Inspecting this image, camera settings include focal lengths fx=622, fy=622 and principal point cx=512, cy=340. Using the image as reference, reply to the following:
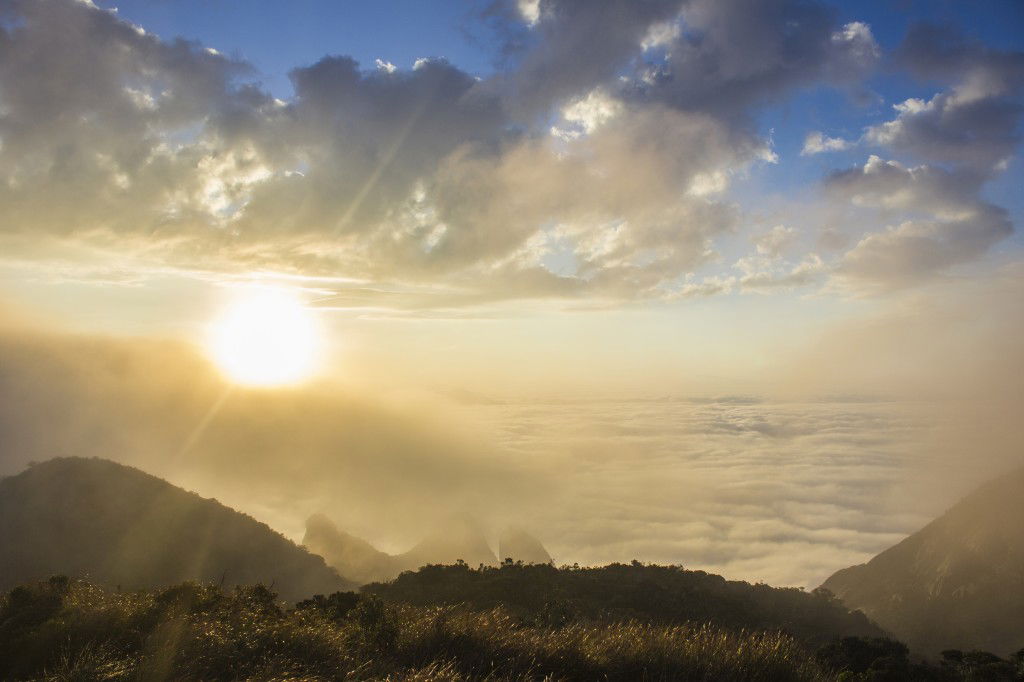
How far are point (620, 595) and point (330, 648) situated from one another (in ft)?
72.8

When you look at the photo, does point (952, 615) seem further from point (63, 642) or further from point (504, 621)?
point (63, 642)

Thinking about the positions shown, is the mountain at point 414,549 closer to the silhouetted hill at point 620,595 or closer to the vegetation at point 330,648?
the silhouetted hill at point 620,595

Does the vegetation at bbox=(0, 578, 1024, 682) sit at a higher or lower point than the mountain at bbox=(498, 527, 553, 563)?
higher

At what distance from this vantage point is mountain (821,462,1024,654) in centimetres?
7488

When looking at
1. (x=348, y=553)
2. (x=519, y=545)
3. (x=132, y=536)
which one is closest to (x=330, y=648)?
(x=132, y=536)

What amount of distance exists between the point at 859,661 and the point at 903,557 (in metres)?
114

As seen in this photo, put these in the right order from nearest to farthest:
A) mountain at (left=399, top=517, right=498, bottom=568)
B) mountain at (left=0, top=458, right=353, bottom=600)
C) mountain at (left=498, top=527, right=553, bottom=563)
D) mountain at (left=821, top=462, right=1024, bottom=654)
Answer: mountain at (left=0, top=458, right=353, bottom=600) → mountain at (left=821, top=462, right=1024, bottom=654) → mountain at (left=399, top=517, right=498, bottom=568) → mountain at (left=498, top=527, right=553, bottom=563)

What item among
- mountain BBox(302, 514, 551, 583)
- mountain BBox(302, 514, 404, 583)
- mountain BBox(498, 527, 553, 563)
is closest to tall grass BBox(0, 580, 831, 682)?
mountain BBox(302, 514, 551, 583)

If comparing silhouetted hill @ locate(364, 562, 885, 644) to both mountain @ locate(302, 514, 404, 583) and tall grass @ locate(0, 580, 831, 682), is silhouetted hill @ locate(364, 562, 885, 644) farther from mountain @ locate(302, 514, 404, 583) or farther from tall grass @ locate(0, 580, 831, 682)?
mountain @ locate(302, 514, 404, 583)

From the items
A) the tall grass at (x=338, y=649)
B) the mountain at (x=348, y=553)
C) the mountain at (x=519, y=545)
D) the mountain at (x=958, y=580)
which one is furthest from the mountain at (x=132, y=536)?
the mountain at (x=519, y=545)

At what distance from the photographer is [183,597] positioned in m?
11.1

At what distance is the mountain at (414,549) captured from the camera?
8581 cm

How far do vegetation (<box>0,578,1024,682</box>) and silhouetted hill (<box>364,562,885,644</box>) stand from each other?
1045 cm

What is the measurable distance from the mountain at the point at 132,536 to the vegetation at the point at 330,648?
127 feet
